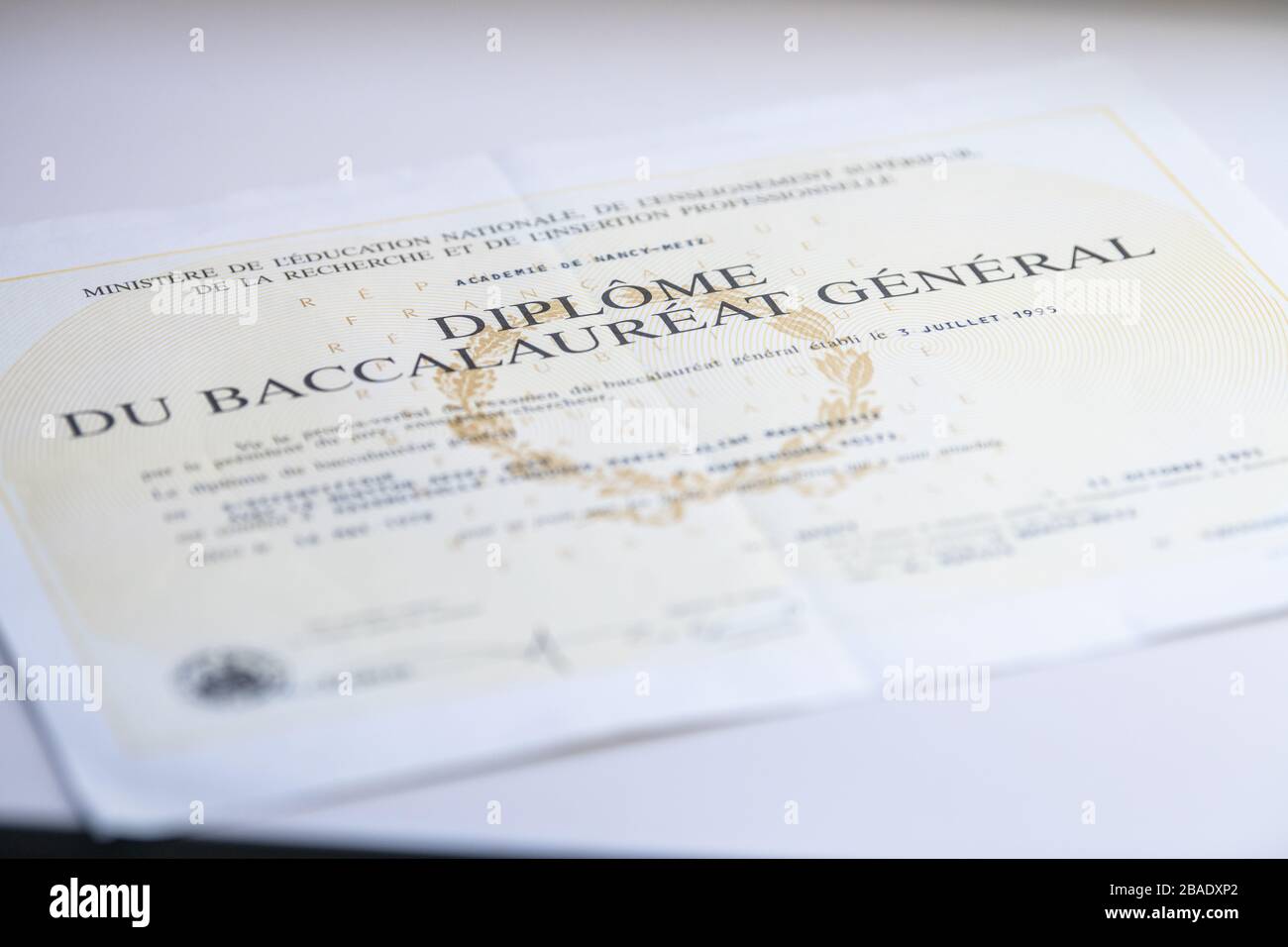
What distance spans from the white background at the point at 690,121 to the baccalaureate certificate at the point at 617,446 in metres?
0.02

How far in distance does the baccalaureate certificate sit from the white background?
2 cm

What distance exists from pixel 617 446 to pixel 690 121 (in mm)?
278

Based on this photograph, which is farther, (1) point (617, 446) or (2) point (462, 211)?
(2) point (462, 211)

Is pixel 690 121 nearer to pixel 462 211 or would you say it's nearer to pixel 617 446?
pixel 462 211

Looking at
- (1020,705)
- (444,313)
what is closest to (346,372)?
(444,313)

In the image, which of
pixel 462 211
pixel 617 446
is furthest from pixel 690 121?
pixel 617 446

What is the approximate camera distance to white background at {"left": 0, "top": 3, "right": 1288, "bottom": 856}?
42 cm

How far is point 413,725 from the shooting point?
432 millimetres

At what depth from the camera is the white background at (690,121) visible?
0.42 m

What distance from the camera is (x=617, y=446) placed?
53 centimetres

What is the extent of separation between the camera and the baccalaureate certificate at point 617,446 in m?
0.45
